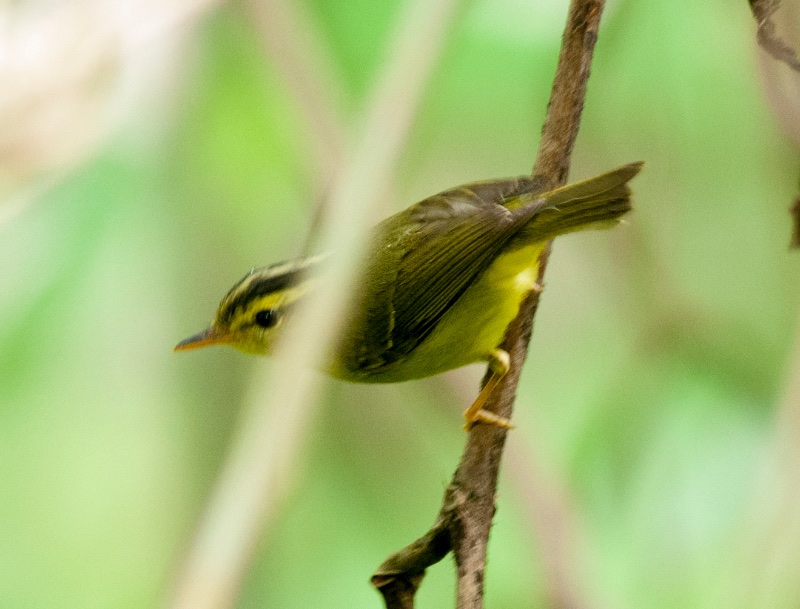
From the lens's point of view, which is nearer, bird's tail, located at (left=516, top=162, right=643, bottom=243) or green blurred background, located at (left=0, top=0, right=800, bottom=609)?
bird's tail, located at (left=516, top=162, right=643, bottom=243)

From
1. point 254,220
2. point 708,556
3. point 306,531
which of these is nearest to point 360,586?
point 306,531

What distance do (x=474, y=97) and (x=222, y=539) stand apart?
102 centimetres

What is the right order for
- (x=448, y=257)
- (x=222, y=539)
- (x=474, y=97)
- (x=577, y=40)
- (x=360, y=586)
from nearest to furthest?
(x=222, y=539) → (x=577, y=40) → (x=448, y=257) → (x=360, y=586) → (x=474, y=97)

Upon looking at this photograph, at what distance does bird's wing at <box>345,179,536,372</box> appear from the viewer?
1286 millimetres

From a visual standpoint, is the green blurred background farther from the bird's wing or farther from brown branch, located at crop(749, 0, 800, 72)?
brown branch, located at crop(749, 0, 800, 72)

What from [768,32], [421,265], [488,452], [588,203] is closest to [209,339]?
[421,265]

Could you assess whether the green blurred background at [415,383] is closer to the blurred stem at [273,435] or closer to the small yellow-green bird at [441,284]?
the small yellow-green bird at [441,284]

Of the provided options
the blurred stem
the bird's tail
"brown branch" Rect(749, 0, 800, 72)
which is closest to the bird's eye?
the blurred stem

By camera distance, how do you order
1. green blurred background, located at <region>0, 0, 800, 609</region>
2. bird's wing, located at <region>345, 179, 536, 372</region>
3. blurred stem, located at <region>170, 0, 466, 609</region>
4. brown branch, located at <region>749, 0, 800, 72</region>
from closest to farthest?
blurred stem, located at <region>170, 0, 466, 609</region> < brown branch, located at <region>749, 0, 800, 72</region> < bird's wing, located at <region>345, 179, 536, 372</region> < green blurred background, located at <region>0, 0, 800, 609</region>

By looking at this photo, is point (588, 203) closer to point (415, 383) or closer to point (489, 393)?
point (489, 393)

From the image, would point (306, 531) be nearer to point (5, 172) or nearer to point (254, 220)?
point (254, 220)

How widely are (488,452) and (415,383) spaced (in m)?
0.56

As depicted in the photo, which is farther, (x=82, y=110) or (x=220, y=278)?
(x=220, y=278)

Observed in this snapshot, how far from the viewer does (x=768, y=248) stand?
1.50 meters
